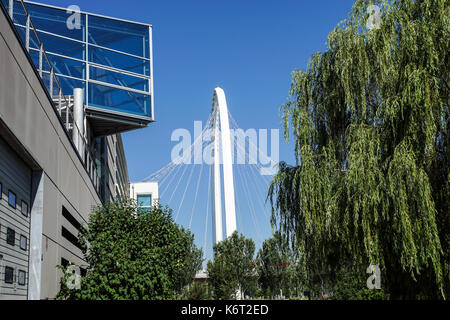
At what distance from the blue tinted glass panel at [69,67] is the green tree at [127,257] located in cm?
618

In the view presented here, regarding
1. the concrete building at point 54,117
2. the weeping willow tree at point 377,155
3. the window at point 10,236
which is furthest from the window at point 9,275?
the weeping willow tree at point 377,155

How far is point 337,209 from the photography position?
12227 mm

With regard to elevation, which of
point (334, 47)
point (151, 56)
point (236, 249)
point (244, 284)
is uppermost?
point (151, 56)

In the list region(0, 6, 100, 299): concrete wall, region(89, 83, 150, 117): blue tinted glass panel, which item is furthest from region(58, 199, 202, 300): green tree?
region(89, 83, 150, 117): blue tinted glass panel

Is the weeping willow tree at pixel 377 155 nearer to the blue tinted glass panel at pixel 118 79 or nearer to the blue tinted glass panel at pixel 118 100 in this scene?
the blue tinted glass panel at pixel 118 100

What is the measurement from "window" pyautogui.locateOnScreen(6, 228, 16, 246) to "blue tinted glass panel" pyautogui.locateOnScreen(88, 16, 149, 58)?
1578 centimetres

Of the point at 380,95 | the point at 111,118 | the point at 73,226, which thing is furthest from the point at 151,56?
the point at 380,95

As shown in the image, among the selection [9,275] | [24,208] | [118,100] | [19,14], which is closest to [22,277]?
[9,275]

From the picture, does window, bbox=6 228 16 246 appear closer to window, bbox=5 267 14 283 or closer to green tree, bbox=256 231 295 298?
window, bbox=5 267 14 283

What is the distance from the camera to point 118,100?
959 inches

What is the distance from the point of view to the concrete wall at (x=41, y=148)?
920cm

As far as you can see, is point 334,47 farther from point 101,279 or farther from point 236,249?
point 236,249

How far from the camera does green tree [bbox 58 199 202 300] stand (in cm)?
1295
